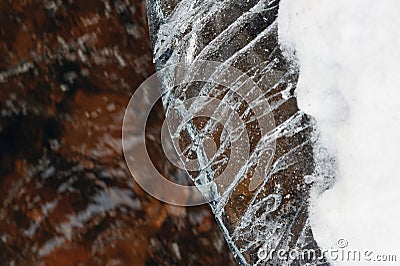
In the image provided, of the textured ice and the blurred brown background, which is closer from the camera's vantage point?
the textured ice

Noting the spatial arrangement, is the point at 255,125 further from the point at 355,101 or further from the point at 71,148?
the point at 71,148

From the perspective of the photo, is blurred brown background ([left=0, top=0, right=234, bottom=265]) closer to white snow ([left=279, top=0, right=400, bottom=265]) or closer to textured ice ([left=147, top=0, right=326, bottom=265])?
textured ice ([left=147, top=0, right=326, bottom=265])

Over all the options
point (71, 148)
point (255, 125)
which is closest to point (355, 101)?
point (255, 125)

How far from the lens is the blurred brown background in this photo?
144cm

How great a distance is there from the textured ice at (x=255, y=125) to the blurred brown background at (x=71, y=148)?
1.66 feet

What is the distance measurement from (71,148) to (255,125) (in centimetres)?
65

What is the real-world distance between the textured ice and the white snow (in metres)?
0.03

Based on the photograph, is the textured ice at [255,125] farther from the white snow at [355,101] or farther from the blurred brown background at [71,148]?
the blurred brown background at [71,148]

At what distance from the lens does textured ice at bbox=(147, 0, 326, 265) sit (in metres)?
0.96

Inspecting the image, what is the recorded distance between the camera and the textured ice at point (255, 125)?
3.14ft

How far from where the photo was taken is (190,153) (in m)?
1.01

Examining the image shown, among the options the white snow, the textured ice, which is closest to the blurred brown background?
the textured ice

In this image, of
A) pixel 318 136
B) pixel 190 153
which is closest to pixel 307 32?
pixel 318 136

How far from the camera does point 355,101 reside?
2.97 ft
